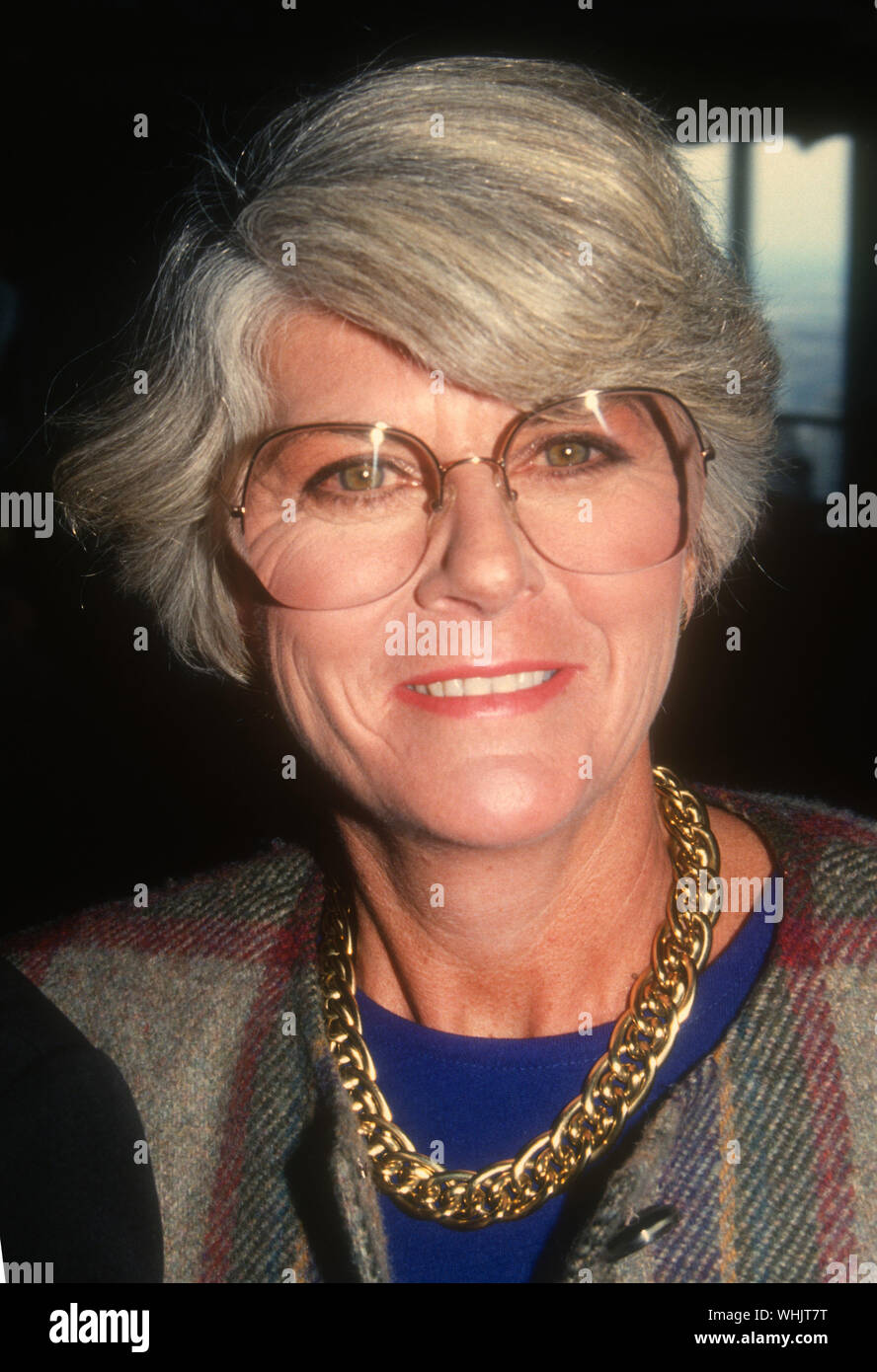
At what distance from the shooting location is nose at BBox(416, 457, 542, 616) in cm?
103

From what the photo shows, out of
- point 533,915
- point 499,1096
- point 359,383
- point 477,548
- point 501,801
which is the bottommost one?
point 499,1096

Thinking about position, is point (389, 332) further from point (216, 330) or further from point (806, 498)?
point (806, 498)

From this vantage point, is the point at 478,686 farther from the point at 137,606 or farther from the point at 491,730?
the point at 137,606

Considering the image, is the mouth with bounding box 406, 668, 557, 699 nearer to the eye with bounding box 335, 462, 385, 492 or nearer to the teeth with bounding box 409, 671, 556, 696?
the teeth with bounding box 409, 671, 556, 696

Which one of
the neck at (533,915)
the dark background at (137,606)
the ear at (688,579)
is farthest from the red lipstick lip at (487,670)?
the dark background at (137,606)

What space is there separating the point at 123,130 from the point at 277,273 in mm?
2222

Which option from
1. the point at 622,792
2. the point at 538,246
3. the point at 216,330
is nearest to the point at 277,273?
the point at 216,330

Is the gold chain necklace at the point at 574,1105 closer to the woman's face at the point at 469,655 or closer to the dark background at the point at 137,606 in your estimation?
the woman's face at the point at 469,655

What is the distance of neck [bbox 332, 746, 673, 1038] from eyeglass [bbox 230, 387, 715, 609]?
0.91ft

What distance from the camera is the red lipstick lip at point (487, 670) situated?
42.6 inches

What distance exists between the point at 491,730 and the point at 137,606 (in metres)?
1.40

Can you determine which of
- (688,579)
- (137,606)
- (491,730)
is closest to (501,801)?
(491,730)

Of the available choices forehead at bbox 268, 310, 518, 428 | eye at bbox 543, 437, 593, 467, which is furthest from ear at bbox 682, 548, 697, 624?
forehead at bbox 268, 310, 518, 428

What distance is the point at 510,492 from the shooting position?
107 cm
